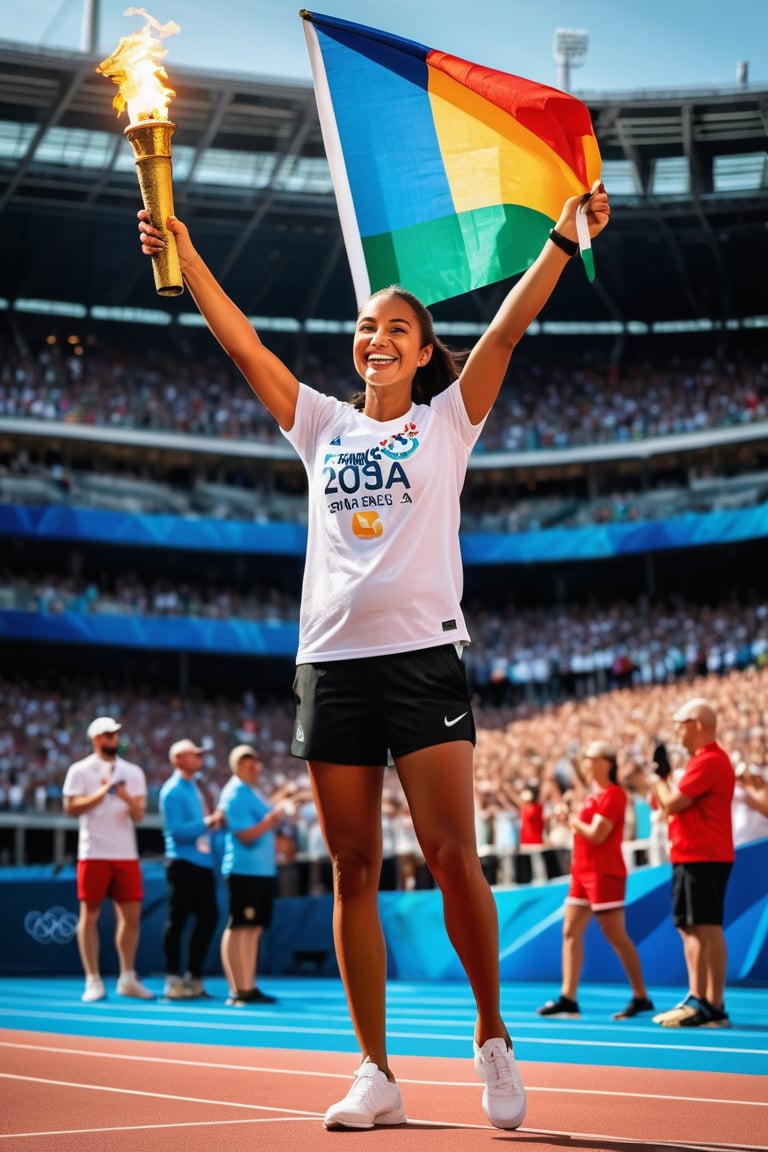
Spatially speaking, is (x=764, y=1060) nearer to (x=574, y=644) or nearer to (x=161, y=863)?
(x=161, y=863)

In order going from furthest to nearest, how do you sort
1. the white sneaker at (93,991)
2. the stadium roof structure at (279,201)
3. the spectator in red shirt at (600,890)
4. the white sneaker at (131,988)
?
the stadium roof structure at (279,201) → the white sneaker at (131,988) → the white sneaker at (93,991) → the spectator in red shirt at (600,890)

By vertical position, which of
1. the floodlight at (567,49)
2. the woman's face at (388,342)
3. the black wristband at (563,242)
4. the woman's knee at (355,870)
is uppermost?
the floodlight at (567,49)

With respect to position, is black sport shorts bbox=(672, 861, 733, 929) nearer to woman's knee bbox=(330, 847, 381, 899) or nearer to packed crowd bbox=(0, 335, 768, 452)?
woman's knee bbox=(330, 847, 381, 899)

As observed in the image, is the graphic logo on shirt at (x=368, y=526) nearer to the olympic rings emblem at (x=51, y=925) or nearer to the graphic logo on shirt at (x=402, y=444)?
the graphic logo on shirt at (x=402, y=444)

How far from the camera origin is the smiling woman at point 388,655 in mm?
3971

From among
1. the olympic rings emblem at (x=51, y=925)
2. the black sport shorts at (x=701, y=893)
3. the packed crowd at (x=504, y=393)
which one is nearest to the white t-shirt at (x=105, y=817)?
the black sport shorts at (x=701, y=893)

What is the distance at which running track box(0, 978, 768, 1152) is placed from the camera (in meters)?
3.78

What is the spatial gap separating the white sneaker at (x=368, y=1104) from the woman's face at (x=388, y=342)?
75.1 inches

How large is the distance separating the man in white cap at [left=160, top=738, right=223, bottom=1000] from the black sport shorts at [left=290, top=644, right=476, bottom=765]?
23.6 ft

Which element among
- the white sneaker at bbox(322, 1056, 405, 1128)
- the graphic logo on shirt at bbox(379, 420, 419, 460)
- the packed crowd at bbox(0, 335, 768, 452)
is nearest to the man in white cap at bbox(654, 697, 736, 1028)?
the graphic logo on shirt at bbox(379, 420, 419, 460)

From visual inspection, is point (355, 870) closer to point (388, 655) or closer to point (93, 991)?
point (388, 655)

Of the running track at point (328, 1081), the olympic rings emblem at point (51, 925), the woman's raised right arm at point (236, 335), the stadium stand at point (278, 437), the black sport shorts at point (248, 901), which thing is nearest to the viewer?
the running track at point (328, 1081)

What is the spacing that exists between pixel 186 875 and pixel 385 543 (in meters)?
7.75

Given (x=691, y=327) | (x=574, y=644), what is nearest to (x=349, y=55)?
(x=574, y=644)
